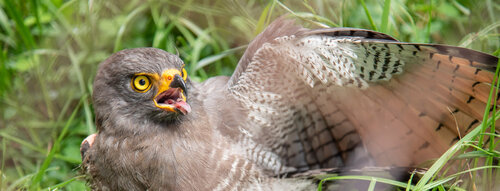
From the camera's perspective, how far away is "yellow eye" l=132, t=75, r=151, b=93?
147 inches

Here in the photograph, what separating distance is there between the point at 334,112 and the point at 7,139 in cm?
331

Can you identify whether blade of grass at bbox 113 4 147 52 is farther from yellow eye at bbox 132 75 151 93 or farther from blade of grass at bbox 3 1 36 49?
yellow eye at bbox 132 75 151 93

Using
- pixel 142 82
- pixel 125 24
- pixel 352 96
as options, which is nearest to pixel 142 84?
pixel 142 82

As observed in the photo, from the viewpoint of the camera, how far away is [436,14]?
6074mm

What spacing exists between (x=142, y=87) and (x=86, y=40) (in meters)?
2.52

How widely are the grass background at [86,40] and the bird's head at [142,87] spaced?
5.52 ft

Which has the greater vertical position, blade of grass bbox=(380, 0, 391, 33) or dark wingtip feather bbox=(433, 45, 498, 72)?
blade of grass bbox=(380, 0, 391, 33)

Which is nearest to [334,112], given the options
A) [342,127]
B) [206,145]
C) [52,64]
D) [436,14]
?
[342,127]

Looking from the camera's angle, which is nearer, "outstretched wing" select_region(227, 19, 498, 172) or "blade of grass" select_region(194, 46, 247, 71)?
"outstretched wing" select_region(227, 19, 498, 172)

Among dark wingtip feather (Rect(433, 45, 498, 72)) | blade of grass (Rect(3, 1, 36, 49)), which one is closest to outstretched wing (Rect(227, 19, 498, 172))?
dark wingtip feather (Rect(433, 45, 498, 72))

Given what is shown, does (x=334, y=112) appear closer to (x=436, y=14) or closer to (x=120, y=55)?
(x=120, y=55)

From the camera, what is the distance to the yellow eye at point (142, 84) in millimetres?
3746

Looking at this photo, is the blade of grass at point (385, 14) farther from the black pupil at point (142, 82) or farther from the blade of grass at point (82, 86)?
the blade of grass at point (82, 86)

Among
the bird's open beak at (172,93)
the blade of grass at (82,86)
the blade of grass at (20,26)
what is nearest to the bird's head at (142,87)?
the bird's open beak at (172,93)
